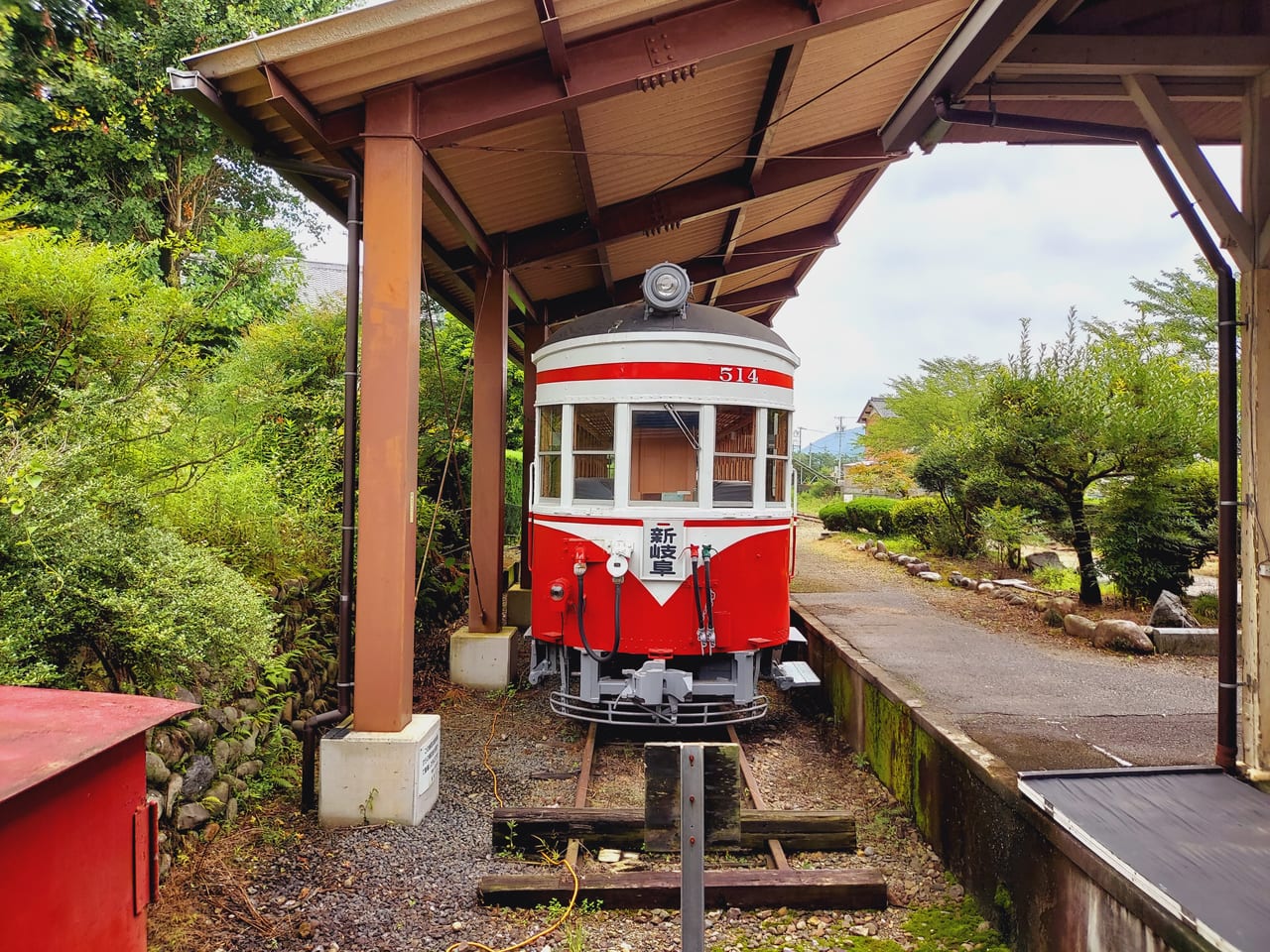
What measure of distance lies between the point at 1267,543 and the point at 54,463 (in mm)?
5422

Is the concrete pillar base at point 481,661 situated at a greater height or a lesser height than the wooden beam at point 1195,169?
lesser

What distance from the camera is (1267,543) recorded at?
11.1 feet

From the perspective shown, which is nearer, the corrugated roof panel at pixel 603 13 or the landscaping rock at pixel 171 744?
the landscaping rock at pixel 171 744

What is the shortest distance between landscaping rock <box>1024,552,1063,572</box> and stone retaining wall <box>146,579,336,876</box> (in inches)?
419

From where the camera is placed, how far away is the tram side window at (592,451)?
17.9 ft

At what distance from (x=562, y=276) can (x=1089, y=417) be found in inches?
238

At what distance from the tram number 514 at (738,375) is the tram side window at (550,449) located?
1240mm

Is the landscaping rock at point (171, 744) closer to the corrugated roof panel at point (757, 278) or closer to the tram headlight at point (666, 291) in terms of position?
the tram headlight at point (666, 291)

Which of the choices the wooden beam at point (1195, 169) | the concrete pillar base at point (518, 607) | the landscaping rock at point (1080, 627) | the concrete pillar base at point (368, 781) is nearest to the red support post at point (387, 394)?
the concrete pillar base at point (368, 781)

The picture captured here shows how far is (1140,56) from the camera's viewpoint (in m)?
3.45

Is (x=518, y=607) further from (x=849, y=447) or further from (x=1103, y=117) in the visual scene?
(x=849, y=447)

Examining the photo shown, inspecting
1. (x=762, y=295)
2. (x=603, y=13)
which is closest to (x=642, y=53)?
(x=603, y=13)

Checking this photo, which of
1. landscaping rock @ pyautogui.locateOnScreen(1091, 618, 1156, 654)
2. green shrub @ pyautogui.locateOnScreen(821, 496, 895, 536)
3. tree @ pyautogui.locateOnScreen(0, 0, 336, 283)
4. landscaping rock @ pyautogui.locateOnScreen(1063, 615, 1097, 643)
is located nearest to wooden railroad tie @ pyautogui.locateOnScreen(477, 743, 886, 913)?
landscaping rock @ pyautogui.locateOnScreen(1091, 618, 1156, 654)

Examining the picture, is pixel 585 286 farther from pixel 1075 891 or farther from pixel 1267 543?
pixel 1075 891
